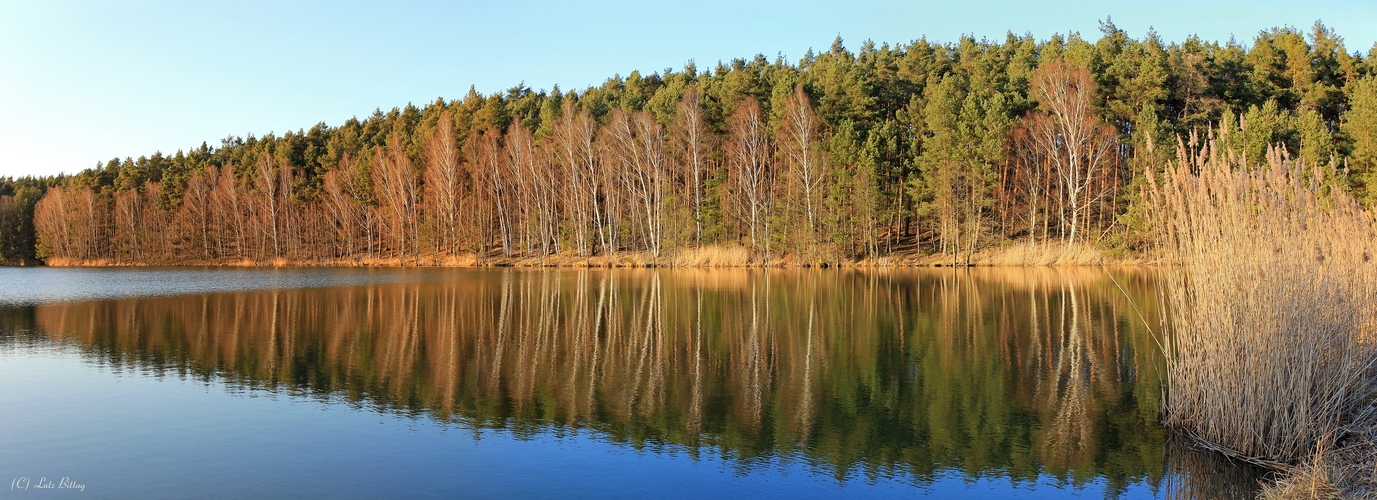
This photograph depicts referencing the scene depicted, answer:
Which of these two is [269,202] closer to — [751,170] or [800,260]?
[751,170]

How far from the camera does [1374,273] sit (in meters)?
8.14

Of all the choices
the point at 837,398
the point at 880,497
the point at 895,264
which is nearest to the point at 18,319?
the point at 837,398

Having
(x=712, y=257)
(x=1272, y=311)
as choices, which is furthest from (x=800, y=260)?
(x=1272, y=311)

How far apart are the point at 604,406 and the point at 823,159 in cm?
3963

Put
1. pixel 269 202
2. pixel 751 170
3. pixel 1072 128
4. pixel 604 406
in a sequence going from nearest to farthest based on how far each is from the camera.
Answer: pixel 604 406 < pixel 1072 128 < pixel 751 170 < pixel 269 202

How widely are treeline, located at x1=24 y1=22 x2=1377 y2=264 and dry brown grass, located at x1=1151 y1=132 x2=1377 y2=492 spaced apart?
31762 mm

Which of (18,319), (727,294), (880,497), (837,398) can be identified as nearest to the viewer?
→ (880,497)

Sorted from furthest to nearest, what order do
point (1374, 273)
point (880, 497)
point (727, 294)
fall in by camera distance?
point (727, 294), point (1374, 273), point (880, 497)

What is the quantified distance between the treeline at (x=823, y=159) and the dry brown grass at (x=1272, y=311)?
104 ft

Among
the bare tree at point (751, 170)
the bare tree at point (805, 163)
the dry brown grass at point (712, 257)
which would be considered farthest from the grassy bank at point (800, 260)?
the bare tree at point (805, 163)

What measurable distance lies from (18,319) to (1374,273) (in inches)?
1123

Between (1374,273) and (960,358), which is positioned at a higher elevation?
(1374,273)

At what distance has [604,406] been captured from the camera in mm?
9992

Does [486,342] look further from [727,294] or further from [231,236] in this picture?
[231,236]
